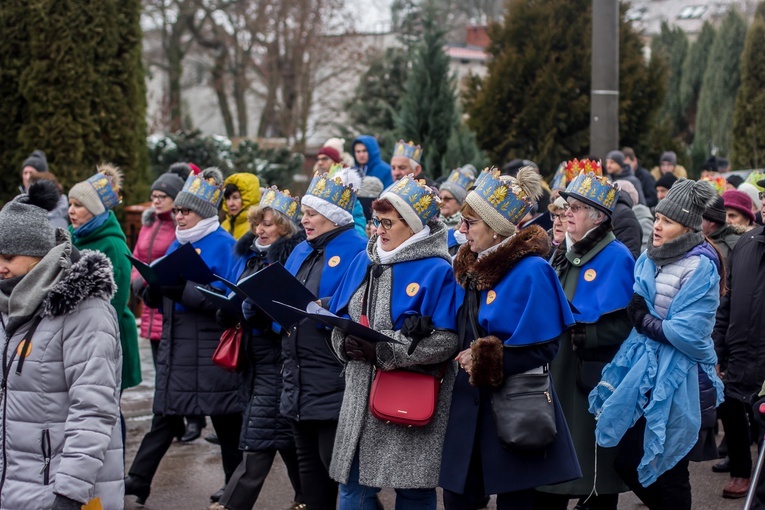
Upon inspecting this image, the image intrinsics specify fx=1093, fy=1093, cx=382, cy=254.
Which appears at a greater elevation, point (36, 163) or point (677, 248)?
point (36, 163)

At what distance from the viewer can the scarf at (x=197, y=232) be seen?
7191 mm

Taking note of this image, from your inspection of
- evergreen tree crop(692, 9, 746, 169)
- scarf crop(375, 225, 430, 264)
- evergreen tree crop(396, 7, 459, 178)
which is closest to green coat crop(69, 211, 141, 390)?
scarf crop(375, 225, 430, 264)

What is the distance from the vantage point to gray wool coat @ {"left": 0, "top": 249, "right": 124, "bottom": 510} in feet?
13.8

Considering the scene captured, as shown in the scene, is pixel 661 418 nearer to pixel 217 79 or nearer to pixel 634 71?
pixel 634 71

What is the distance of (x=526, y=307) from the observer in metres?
4.58

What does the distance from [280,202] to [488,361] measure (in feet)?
7.73

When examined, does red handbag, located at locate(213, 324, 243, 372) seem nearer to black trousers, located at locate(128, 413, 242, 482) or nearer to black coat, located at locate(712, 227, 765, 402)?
black trousers, located at locate(128, 413, 242, 482)

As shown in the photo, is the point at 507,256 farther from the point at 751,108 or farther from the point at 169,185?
the point at 751,108

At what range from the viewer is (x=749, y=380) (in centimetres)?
677

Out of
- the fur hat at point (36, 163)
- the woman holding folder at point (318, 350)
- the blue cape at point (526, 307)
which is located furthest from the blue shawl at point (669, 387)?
the fur hat at point (36, 163)

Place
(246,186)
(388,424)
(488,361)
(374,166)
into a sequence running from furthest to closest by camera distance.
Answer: (374,166) < (246,186) < (388,424) < (488,361)

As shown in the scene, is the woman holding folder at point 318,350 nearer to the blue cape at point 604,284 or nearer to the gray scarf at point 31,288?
the blue cape at point 604,284

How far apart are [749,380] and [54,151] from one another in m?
8.89

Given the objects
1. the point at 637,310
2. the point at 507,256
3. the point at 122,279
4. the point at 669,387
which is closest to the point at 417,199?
the point at 507,256
